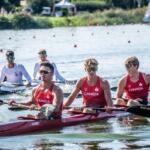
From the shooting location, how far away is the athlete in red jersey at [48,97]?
14053 millimetres

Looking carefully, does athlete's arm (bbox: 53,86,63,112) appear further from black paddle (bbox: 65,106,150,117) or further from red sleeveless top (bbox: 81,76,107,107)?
black paddle (bbox: 65,106,150,117)

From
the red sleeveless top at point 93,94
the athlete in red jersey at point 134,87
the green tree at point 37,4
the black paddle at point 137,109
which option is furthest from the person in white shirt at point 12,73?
the green tree at point 37,4

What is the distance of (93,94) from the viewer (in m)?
15.5

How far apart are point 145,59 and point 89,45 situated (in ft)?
47.7

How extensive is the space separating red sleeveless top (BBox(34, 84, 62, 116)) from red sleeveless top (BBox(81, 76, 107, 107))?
1.20m

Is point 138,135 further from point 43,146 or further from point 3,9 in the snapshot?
point 3,9

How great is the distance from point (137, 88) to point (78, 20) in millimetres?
80445

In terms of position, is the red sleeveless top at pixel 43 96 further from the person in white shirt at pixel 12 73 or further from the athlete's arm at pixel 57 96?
the person in white shirt at pixel 12 73

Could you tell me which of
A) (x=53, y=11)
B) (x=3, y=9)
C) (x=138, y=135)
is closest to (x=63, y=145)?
(x=138, y=135)

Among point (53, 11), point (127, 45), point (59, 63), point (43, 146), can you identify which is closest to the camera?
point (43, 146)

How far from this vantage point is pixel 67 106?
15711 millimetres

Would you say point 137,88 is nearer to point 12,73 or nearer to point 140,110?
point 140,110

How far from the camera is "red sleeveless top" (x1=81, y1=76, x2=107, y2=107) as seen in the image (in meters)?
15.4

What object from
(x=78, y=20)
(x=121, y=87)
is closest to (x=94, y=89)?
(x=121, y=87)
